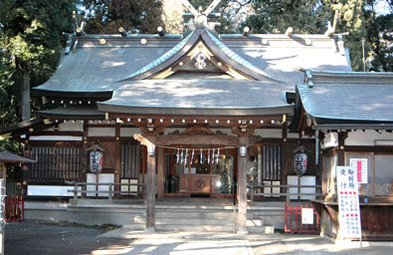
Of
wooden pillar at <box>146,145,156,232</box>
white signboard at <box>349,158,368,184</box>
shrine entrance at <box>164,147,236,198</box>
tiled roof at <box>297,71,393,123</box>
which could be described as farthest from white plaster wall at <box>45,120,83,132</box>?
white signboard at <box>349,158,368,184</box>

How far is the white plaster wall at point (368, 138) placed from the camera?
1325 centimetres

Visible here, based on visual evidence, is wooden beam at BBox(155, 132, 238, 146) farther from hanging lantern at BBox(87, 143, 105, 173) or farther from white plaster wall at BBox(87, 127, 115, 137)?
white plaster wall at BBox(87, 127, 115, 137)

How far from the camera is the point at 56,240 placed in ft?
42.5

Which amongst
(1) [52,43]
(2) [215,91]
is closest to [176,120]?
(2) [215,91]

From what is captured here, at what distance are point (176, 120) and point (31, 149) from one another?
7.35 m

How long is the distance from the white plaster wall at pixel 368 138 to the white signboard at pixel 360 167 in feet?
1.56

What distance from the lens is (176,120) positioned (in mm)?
13898

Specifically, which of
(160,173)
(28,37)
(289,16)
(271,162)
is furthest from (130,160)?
(289,16)

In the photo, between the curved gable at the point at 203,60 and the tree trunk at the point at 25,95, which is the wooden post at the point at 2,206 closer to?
the curved gable at the point at 203,60

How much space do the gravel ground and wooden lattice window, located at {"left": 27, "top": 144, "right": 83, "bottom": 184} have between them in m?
2.14

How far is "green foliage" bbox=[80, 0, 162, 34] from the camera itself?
3042 centimetres

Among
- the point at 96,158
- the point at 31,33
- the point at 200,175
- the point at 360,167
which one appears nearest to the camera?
the point at 360,167

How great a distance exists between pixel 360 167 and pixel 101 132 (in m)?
9.87

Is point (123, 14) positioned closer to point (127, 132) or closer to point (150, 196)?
point (127, 132)
